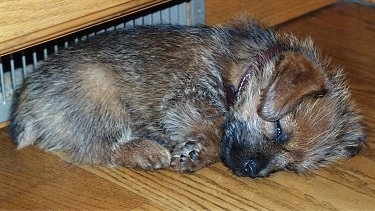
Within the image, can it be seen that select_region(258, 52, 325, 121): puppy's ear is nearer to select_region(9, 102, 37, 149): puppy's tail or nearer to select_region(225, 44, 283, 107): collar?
select_region(225, 44, 283, 107): collar

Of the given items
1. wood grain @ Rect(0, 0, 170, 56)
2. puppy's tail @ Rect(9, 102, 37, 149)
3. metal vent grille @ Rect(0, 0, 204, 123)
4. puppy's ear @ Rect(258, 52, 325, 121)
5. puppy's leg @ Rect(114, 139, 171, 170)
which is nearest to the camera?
wood grain @ Rect(0, 0, 170, 56)

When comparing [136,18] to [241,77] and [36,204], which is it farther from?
[36,204]

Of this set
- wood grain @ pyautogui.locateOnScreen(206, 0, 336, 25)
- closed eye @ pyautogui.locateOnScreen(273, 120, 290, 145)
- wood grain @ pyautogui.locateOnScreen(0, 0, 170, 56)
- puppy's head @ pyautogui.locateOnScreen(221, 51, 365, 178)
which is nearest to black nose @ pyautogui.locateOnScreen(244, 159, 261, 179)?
puppy's head @ pyautogui.locateOnScreen(221, 51, 365, 178)

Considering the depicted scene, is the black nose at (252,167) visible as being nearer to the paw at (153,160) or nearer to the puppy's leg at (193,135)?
the puppy's leg at (193,135)

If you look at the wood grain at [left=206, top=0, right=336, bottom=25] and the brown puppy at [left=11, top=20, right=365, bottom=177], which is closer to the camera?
the brown puppy at [left=11, top=20, right=365, bottom=177]

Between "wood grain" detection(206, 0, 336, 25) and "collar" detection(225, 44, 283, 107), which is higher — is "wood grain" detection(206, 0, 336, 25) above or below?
below

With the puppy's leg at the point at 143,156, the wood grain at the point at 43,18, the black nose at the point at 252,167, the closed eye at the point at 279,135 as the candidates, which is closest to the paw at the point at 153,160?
the puppy's leg at the point at 143,156

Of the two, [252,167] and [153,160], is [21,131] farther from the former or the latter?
[252,167]
